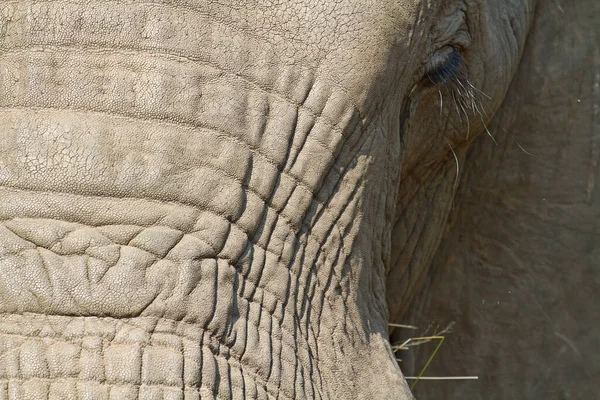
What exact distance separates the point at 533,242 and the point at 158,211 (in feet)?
3.46

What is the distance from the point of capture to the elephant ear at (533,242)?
1938 mm

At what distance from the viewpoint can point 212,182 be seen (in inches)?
48.4

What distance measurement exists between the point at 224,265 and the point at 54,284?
0.63 feet

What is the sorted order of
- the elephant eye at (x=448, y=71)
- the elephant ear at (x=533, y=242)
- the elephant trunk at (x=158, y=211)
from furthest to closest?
the elephant ear at (x=533, y=242) → the elephant eye at (x=448, y=71) → the elephant trunk at (x=158, y=211)

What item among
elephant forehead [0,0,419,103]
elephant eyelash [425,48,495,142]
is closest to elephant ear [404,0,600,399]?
elephant eyelash [425,48,495,142]

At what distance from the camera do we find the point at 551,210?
Answer: 2033mm

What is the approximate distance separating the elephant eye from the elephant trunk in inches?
10.4

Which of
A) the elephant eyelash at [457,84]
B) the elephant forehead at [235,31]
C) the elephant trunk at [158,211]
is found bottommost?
the elephant trunk at [158,211]

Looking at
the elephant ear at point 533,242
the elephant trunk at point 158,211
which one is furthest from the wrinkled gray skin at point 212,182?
the elephant ear at point 533,242

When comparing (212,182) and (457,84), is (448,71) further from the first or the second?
(212,182)

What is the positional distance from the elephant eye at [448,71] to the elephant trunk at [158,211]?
264mm

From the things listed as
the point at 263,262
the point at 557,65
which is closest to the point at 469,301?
the point at 557,65

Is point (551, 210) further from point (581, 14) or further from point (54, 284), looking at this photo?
point (54, 284)

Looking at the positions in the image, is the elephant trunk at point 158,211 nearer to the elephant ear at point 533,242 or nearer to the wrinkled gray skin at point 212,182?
the wrinkled gray skin at point 212,182
